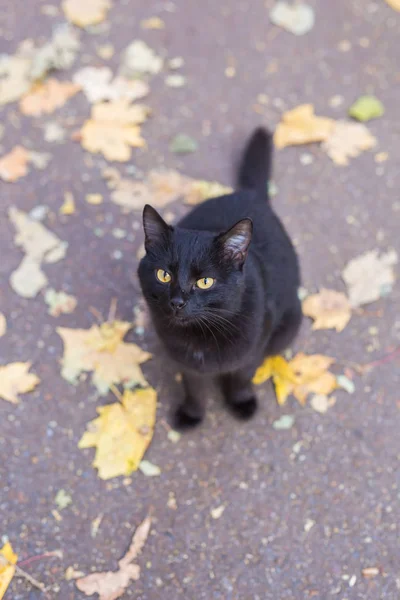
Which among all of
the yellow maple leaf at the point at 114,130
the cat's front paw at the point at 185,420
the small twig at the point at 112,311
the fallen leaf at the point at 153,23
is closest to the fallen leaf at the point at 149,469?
the cat's front paw at the point at 185,420

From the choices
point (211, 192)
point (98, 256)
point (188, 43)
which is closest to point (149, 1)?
point (188, 43)

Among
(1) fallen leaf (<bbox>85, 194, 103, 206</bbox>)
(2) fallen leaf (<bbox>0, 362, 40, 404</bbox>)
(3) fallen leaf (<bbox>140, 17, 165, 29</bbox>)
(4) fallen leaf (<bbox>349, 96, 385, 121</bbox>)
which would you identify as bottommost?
(2) fallen leaf (<bbox>0, 362, 40, 404</bbox>)

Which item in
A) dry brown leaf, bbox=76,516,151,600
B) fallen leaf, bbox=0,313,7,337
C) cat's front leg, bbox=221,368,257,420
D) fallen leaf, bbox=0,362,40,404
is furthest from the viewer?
fallen leaf, bbox=0,313,7,337

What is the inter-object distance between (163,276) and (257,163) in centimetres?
123

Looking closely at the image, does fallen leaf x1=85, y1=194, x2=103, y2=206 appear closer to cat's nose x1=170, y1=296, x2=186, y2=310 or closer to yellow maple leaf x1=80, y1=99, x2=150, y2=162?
yellow maple leaf x1=80, y1=99, x2=150, y2=162

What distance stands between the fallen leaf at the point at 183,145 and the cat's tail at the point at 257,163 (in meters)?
0.50

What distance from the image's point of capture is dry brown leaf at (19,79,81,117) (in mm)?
3500

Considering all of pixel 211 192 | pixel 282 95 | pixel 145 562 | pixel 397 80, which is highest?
pixel 397 80

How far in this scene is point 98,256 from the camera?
3.01 metres

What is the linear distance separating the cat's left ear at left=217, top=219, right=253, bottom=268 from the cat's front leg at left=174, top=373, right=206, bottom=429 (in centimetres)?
72

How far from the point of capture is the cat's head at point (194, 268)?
1.85 meters

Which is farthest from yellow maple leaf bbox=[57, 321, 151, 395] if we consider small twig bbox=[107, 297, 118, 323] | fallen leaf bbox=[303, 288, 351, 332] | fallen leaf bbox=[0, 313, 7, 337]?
fallen leaf bbox=[303, 288, 351, 332]

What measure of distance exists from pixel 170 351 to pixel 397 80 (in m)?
2.56

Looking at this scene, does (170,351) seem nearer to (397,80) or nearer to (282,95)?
(282,95)
